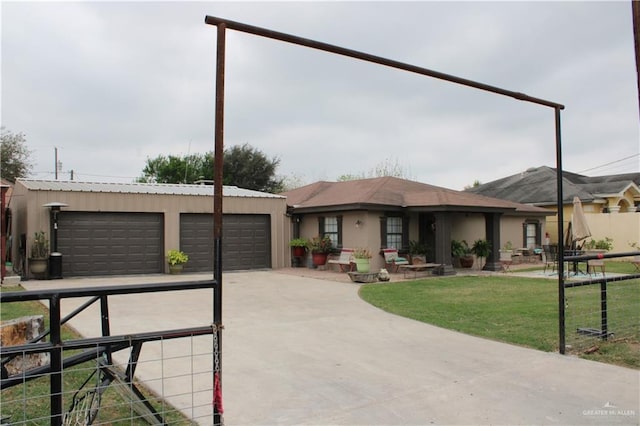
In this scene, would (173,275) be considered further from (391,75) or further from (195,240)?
(391,75)

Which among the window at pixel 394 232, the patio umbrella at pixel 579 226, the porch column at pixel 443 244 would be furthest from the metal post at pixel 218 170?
the window at pixel 394 232

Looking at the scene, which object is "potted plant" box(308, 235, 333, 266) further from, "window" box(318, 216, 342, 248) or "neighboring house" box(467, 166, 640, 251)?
"neighboring house" box(467, 166, 640, 251)

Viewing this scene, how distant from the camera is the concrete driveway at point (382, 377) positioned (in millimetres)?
3508

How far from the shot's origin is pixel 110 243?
1509 centimetres

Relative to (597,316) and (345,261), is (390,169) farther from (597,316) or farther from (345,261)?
(597,316)

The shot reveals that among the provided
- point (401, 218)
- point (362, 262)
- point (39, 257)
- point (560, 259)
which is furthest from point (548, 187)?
point (39, 257)

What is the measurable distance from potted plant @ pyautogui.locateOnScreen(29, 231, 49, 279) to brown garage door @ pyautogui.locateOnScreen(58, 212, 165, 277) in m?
0.68

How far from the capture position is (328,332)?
21.5 ft

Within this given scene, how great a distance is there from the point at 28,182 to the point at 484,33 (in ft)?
47.3

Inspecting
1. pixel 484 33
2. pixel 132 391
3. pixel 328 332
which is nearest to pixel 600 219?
pixel 484 33

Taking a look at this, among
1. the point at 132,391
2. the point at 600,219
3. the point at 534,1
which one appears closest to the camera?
the point at 132,391

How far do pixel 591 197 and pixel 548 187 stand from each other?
8.45 feet

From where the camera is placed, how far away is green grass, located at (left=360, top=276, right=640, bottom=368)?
5.81m

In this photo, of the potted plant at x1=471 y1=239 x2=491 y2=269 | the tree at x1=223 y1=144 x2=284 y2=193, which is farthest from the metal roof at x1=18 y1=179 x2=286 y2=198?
→ the tree at x1=223 y1=144 x2=284 y2=193
